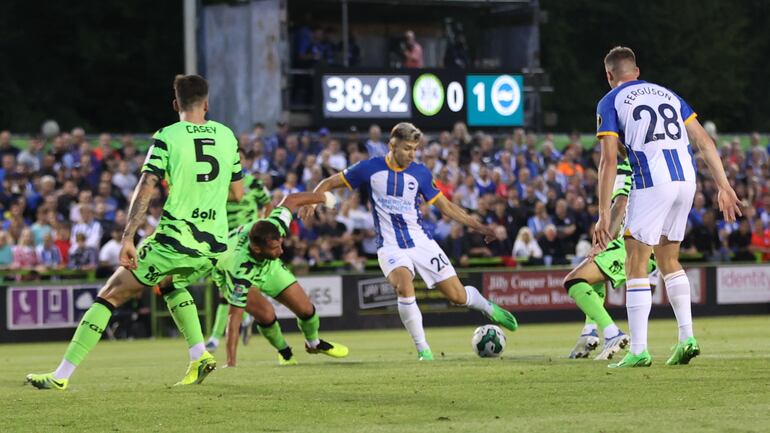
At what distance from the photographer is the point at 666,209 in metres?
11.8

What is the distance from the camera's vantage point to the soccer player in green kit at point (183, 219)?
1157 cm

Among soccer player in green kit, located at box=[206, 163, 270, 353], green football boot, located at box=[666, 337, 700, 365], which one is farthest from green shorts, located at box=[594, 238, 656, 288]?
soccer player in green kit, located at box=[206, 163, 270, 353]

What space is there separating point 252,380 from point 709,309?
17.6 metres

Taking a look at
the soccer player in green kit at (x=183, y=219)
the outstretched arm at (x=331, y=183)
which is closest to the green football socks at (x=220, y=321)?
the outstretched arm at (x=331, y=183)

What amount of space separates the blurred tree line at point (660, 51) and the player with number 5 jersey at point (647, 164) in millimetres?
35218

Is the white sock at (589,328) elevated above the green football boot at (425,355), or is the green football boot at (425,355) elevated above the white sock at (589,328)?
the white sock at (589,328)

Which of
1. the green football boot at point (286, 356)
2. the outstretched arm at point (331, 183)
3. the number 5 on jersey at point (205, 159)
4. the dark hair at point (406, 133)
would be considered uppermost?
the dark hair at point (406, 133)

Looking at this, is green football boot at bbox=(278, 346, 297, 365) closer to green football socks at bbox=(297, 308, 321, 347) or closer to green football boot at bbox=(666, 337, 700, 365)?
green football socks at bbox=(297, 308, 321, 347)

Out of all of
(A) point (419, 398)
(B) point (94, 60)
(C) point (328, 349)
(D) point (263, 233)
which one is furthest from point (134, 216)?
(B) point (94, 60)

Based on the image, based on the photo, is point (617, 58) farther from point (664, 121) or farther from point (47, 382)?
point (47, 382)

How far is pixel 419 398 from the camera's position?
10.3 metres

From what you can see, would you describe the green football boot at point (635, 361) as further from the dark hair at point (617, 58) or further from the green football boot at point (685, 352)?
the dark hair at point (617, 58)

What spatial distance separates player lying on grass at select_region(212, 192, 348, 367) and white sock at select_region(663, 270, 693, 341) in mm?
3289

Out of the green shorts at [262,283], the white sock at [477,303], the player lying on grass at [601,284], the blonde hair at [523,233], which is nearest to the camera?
the player lying on grass at [601,284]
